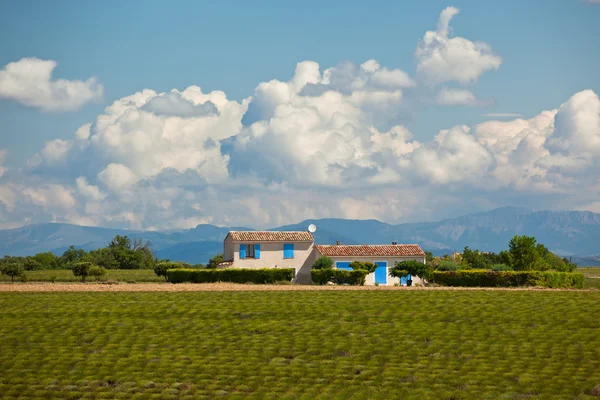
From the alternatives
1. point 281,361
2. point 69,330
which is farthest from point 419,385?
point 69,330

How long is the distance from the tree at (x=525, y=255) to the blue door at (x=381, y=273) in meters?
9.89

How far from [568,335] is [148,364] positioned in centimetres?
1506

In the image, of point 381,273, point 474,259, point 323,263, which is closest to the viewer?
point 323,263

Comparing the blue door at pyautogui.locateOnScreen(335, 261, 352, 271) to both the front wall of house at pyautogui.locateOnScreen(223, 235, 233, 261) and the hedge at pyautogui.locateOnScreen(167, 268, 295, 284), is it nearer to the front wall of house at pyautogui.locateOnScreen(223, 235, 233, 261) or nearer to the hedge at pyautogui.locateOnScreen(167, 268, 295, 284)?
the hedge at pyautogui.locateOnScreen(167, 268, 295, 284)

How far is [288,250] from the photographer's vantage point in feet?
209

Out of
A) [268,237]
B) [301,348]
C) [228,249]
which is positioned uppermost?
[268,237]

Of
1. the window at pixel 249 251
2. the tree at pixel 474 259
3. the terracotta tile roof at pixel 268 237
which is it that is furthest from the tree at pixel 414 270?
the tree at pixel 474 259

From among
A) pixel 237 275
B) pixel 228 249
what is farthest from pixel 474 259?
pixel 237 275

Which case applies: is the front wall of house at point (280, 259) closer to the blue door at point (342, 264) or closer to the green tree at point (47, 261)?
the blue door at point (342, 264)

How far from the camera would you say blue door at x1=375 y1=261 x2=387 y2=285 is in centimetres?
6134

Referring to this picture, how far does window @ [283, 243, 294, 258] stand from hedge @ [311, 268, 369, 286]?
30.1 ft

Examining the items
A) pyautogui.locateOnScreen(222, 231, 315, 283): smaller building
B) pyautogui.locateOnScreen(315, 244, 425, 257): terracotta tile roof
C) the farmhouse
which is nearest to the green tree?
pyautogui.locateOnScreen(222, 231, 315, 283): smaller building

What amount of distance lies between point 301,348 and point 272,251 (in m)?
36.3

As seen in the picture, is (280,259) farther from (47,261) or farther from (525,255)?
(47,261)
